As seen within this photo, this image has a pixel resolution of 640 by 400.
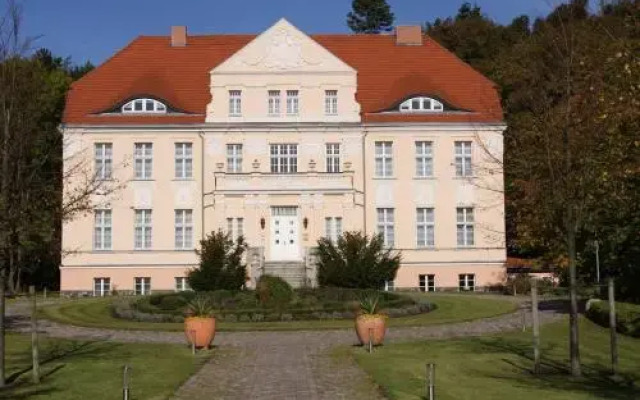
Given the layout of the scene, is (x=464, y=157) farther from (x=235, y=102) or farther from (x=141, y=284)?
(x=141, y=284)

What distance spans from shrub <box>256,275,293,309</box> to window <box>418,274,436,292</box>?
536 inches

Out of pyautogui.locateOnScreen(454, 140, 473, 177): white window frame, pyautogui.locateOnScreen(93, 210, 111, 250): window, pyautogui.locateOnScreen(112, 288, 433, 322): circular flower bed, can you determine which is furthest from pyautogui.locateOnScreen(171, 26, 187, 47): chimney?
pyautogui.locateOnScreen(112, 288, 433, 322): circular flower bed

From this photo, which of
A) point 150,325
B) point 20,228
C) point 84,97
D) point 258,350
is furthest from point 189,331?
point 84,97

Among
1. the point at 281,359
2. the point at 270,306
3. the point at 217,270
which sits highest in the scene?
the point at 217,270

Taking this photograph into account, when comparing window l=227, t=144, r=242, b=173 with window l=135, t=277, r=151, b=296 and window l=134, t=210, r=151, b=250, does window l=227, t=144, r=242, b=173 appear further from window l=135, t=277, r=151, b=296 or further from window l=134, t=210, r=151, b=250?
window l=135, t=277, r=151, b=296

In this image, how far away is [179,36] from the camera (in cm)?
5112

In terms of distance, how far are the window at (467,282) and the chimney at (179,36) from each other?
20.2 metres

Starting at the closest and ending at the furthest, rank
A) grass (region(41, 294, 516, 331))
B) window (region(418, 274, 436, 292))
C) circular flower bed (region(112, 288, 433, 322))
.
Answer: grass (region(41, 294, 516, 331))
circular flower bed (region(112, 288, 433, 322))
window (region(418, 274, 436, 292))

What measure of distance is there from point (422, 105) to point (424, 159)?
276 centimetres

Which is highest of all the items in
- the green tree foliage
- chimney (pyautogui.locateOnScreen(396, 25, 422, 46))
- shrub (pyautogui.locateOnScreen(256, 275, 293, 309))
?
chimney (pyautogui.locateOnScreen(396, 25, 422, 46))

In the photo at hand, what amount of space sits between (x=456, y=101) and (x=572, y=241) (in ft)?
99.1

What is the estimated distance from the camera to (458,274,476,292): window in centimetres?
4494

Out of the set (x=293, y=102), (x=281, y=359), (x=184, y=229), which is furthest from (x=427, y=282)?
(x=281, y=359)

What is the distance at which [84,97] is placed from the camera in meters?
46.6
